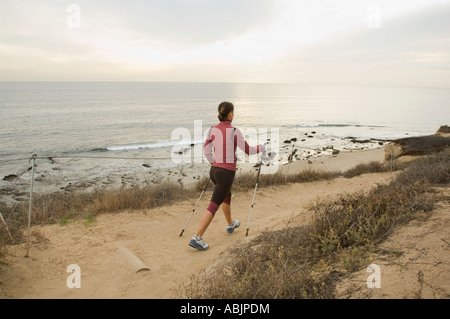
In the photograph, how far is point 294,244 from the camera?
409cm

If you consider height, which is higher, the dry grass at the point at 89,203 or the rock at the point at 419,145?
the rock at the point at 419,145

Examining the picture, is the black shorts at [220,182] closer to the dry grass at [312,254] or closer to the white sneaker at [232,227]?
the dry grass at [312,254]

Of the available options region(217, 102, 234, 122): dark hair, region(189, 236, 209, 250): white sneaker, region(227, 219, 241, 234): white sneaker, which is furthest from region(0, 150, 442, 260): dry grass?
region(217, 102, 234, 122): dark hair

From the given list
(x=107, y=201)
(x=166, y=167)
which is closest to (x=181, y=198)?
(x=107, y=201)

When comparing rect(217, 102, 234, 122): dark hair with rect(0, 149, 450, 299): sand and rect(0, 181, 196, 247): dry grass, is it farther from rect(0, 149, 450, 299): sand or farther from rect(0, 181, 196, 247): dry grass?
rect(0, 181, 196, 247): dry grass

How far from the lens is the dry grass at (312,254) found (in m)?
3.01

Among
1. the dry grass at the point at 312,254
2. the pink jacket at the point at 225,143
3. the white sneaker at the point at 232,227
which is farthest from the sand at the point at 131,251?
the pink jacket at the point at 225,143

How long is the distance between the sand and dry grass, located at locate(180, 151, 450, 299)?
0.30 meters

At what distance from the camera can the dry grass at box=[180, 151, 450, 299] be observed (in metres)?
3.01

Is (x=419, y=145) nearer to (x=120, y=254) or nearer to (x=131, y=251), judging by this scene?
(x=131, y=251)

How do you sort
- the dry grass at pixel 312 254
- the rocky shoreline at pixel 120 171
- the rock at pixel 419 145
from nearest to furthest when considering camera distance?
the dry grass at pixel 312 254
the rock at pixel 419 145
the rocky shoreline at pixel 120 171

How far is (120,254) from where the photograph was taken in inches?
199

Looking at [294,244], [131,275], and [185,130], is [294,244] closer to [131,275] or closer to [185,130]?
[131,275]

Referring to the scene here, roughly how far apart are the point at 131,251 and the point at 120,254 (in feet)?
0.89
